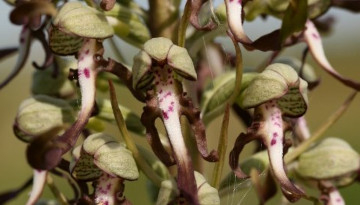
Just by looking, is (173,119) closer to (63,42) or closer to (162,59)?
(162,59)

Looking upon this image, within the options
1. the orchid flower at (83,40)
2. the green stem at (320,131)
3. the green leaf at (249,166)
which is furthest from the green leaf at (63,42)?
the green stem at (320,131)

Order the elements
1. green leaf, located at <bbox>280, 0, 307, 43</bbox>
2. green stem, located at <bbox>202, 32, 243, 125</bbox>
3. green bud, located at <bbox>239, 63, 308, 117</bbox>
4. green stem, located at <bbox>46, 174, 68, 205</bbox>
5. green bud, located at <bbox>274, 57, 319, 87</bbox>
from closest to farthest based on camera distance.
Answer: green leaf, located at <bbox>280, 0, 307, 43</bbox>, green stem, located at <bbox>202, 32, 243, 125</bbox>, green bud, located at <bbox>239, 63, 308, 117</bbox>, green stem, located at <bbox>46, 174, 68, 205</bbox>, green bud, located at <bbox>274, 57, 319, 87</bbox>

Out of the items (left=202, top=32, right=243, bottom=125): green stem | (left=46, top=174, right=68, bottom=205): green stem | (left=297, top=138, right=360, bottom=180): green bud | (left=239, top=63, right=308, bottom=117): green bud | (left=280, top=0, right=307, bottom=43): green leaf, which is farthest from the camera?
(left=297, top=138, right=360, bottom=180): green bud

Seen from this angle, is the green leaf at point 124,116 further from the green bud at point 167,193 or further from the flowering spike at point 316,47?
the flowering spike at point 316,47

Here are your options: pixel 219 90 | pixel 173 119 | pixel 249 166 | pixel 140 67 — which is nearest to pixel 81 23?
pixel 140 67

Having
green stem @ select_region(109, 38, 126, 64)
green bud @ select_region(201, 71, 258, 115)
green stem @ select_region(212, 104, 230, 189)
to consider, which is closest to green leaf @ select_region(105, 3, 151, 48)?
green stem @ select_region(109, 38, 126, 64)

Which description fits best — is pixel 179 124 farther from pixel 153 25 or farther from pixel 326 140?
pixel 326 140

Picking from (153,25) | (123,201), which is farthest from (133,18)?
(123,201)

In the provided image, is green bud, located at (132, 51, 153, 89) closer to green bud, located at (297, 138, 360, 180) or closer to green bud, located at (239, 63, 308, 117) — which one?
green bud, located at (239, 63, 308, 117)
